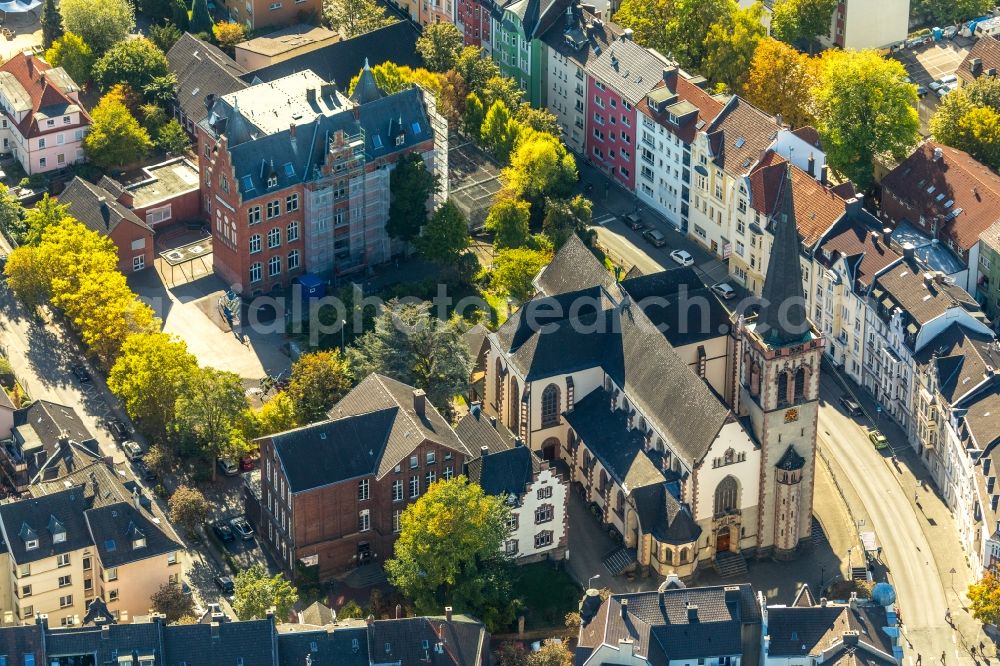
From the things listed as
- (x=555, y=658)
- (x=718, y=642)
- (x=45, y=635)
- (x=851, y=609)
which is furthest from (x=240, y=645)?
(x=851, y=609)

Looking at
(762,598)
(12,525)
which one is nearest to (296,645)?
(12,525)

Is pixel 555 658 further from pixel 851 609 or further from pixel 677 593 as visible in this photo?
pixel 851 609

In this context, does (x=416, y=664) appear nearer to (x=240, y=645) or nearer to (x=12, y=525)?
(x=240, y=645)

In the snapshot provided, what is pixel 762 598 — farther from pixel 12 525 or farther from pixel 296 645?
pixel 12 525

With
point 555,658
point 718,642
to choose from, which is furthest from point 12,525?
point 718,642
